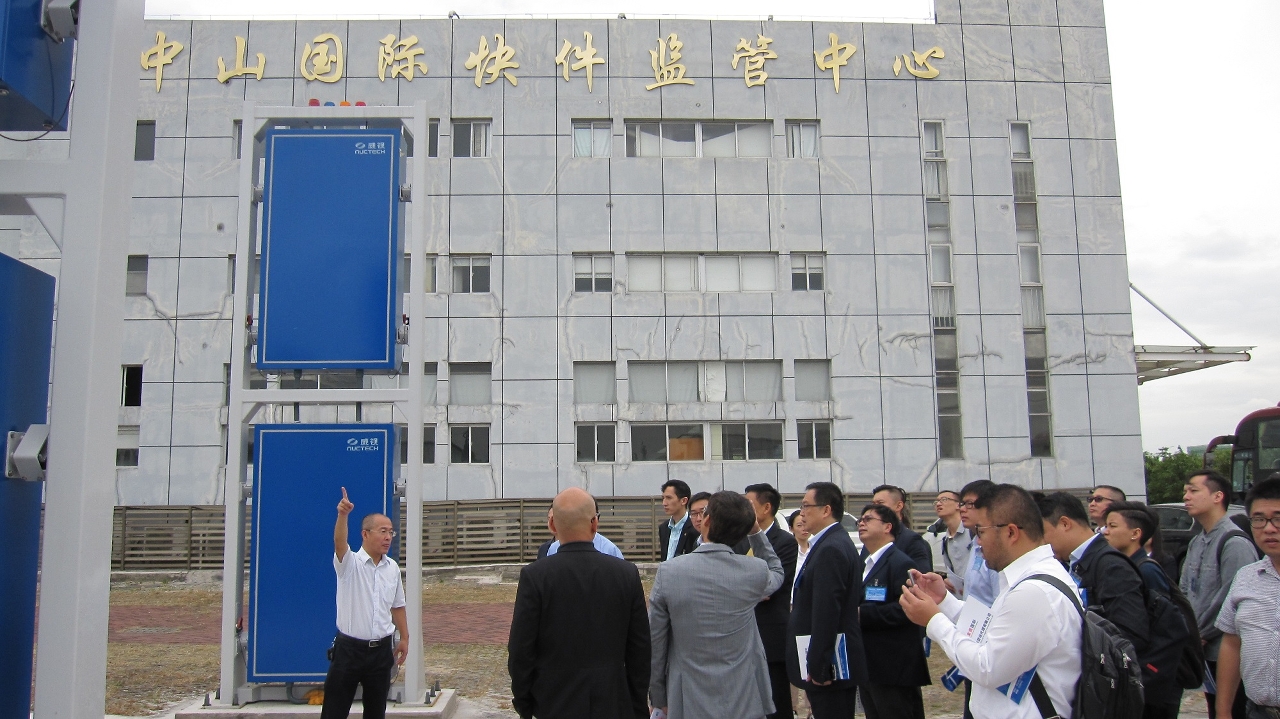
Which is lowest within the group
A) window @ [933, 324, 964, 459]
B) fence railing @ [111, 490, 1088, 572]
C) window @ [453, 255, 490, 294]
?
fence railing @ [111, 490, 1088, 572]

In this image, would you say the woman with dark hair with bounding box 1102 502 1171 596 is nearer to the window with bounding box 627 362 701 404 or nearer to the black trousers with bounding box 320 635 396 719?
the black trousers with bounding box 320 635 396 719

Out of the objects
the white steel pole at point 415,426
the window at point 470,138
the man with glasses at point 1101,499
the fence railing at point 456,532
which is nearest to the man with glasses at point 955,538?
the man with glasses at point 1101,499

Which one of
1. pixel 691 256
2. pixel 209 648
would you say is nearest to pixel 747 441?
pixel 691 256

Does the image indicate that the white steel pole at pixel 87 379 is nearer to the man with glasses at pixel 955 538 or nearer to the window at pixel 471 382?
the man with glasses at pixel 955 538

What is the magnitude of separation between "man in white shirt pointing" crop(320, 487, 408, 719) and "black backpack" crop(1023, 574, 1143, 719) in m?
4.16

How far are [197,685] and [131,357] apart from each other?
1543 cm

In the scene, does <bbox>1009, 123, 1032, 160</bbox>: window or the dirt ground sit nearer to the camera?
the dirt ground

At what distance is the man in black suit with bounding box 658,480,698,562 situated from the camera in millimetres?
7566

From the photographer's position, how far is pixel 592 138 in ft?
77.7

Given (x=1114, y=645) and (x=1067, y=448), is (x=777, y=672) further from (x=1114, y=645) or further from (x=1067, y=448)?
(x=1067, y=448)

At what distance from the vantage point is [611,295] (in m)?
23.0

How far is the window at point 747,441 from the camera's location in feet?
75.3

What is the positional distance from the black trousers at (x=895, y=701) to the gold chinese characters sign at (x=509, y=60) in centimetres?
1998

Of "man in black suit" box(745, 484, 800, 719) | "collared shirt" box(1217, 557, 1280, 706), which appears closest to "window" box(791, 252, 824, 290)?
"man in black suit" box(745, 484, 800, 719)
